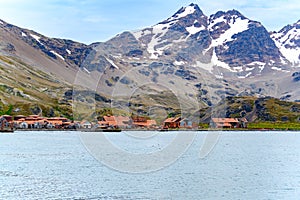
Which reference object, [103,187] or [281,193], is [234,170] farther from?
[103,187]

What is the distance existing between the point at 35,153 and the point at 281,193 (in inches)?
2628

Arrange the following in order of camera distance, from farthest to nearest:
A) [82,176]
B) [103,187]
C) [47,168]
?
[47,168]
[82,176]
[103,187]

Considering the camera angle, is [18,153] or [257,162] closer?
[257,162]

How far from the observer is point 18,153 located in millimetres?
112625

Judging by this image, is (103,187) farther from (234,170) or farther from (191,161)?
(191,161)

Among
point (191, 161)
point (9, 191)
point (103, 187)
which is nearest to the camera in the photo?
point (9, 191)

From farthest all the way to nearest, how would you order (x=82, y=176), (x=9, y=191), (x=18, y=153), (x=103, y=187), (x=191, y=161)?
(x=18, y=153) → (x=191, y=161) → (x=82, y=176) → (x=103, y=187) → (x=9, y=191)

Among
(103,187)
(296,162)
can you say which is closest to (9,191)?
(103,187)

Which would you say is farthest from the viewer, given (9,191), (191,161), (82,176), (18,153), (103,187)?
(18,153)

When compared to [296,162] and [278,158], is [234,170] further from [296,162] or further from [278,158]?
[278,158]

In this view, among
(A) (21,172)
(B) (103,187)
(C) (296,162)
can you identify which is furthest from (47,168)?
(C) (296,162)

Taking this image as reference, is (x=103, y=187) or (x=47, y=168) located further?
(x=47, y=168)

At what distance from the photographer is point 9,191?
197 ft

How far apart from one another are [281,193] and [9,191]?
3328cm
